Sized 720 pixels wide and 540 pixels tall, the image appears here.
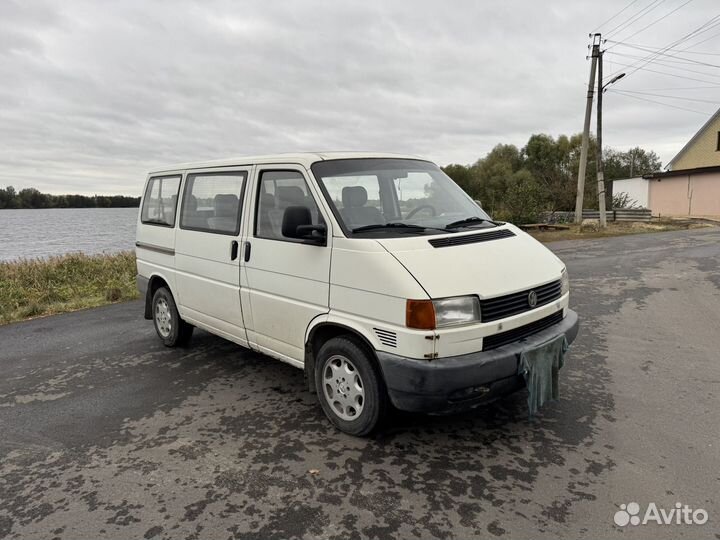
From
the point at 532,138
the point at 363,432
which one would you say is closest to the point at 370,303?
the point at 363,432

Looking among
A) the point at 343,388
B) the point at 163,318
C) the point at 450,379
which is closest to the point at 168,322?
the point at 163,318

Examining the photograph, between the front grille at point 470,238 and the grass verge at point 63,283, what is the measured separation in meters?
7.70

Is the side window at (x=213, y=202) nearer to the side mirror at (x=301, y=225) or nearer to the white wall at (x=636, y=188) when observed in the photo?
the side mirror at (x=301, y=225)

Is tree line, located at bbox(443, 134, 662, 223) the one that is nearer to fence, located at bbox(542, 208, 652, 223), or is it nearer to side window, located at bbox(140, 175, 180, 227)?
fence, located at bbox(542, 208, 652, 223)

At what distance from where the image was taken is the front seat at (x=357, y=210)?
3.72 metres

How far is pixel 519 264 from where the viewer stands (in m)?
3.69

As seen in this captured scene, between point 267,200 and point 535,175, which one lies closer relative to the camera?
point 267,200

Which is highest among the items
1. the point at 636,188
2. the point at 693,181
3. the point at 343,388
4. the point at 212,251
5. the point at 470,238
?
the point at 693,181

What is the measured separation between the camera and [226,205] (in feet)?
15.3

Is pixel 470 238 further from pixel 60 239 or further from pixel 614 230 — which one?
pixel 60 239

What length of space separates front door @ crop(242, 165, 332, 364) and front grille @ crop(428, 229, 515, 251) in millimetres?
786

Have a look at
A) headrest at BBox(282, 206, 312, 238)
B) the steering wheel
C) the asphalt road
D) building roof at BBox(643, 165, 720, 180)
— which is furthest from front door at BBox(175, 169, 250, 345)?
building roof at BBox(643, 165, 720, 180)

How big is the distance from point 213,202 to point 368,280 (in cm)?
226

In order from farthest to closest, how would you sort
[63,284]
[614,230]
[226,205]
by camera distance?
[614,230], [63,284], [226,205]
